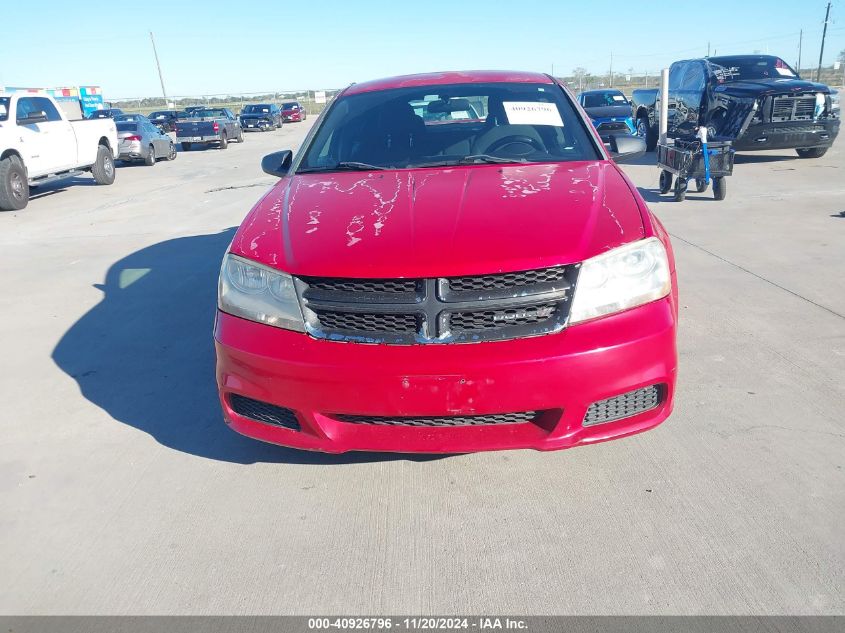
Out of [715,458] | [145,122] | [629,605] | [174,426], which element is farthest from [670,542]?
[145,122]

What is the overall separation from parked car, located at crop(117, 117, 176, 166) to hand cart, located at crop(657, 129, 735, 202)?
15.1m

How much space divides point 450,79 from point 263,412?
265 centimetres

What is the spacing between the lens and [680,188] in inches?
365

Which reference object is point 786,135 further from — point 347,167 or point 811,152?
point 347,167

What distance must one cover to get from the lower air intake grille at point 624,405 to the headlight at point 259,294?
1.13 meters

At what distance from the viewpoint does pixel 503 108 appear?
4.02 m

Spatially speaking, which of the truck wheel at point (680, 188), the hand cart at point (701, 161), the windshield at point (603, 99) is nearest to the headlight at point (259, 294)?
the hand cart at point (701, 161)

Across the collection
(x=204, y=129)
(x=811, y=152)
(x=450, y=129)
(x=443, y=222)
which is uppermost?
(x=450, y=129)

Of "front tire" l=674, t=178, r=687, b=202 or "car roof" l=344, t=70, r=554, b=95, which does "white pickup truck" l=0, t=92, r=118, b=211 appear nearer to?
"car roof" l=344, t=70, r=554, b=95

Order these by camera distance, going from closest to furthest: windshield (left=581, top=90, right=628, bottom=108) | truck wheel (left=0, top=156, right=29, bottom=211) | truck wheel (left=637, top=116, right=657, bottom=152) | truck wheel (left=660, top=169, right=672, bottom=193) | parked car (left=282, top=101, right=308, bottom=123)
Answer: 1. truck wheel (left=660, top=169, right=672, bottom=193)
2. truck wheel (left=0, top=156, right=29, bottom=211)
3. truck wheel (left=637, top=116, right=657, bottom=152)
4. windshield (left=581, top=90, right=628, bottom=108)
5. parked car (left=282, top=101, right=308, bottom=123)

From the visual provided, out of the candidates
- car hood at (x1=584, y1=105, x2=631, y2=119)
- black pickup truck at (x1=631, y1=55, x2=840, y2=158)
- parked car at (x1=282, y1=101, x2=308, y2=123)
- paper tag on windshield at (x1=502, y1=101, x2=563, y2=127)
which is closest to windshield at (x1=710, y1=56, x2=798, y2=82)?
black pickup truck at (x1=631, y1=55, x2=840, y2=158)

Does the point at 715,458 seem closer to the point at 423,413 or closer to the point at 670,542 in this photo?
the point at 670,542

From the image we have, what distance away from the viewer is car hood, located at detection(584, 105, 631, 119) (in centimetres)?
1823

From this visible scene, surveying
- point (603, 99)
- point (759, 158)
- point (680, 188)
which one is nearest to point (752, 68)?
point (759, 158)
